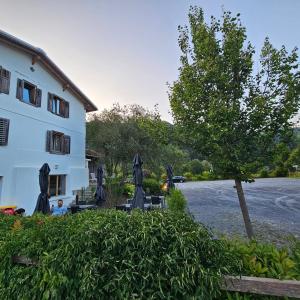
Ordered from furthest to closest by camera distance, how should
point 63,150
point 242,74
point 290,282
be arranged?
point 63,150
point 242,74
point 290,282

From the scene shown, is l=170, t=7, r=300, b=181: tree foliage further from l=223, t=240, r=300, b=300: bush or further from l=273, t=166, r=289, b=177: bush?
l=273, t=166, r=289, b=177: bush

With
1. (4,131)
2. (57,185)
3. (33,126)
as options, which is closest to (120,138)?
(57,185)

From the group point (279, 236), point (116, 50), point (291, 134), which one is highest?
point (116, 50)

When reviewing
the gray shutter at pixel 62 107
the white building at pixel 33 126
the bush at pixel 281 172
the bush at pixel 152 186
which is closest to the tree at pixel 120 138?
the bush at pixel 152 186

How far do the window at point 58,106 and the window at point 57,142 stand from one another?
1.58m

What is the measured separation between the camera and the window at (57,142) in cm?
1538

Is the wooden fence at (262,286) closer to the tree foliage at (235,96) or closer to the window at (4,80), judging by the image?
the tree foliage at (235,96)

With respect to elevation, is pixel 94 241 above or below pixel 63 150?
below

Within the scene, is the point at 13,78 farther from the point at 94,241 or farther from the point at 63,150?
the point at 94,241

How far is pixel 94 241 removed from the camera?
2549 mm

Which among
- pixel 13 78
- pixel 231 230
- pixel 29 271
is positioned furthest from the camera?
pixel 13 78

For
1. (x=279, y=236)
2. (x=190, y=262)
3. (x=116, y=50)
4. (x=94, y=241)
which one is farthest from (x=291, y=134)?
(x=116, y=50)

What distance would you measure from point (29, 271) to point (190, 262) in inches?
76.7

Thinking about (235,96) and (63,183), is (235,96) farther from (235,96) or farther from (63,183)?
(63,183)
